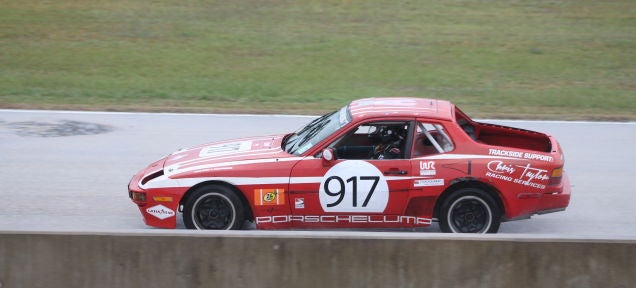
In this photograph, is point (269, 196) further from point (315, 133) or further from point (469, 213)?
point (469, 213)

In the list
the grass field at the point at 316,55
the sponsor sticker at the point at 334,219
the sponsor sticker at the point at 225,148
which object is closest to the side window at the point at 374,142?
the sponsor sticker at the point at 334,219

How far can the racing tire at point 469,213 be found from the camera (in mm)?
7770

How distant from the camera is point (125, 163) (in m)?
10.9

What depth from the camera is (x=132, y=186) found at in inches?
A: 317

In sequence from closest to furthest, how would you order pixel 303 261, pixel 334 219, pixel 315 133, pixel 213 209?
pixel 303 261, pixel 334 219, pixel 213 209, pixel 315 133

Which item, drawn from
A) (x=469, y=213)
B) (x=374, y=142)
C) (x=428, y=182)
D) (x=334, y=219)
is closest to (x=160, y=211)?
(x=334, y=219)

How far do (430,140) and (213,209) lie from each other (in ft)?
6.89

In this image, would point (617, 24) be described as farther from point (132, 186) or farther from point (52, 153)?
point (132, 186)

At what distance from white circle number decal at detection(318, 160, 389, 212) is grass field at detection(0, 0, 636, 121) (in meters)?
6.62

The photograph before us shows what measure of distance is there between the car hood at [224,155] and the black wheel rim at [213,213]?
0.30 m

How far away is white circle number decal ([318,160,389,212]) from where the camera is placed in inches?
301

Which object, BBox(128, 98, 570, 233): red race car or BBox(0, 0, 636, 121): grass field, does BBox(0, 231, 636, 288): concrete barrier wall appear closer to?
BBox(128, 98, 570, 233): red race car

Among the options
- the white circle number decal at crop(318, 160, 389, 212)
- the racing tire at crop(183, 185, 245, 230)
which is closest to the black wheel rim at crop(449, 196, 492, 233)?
the white circle number decal at crop(318, 160, 389, 212)

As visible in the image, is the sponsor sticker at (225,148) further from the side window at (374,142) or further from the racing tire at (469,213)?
the racing tire at (469,213)
